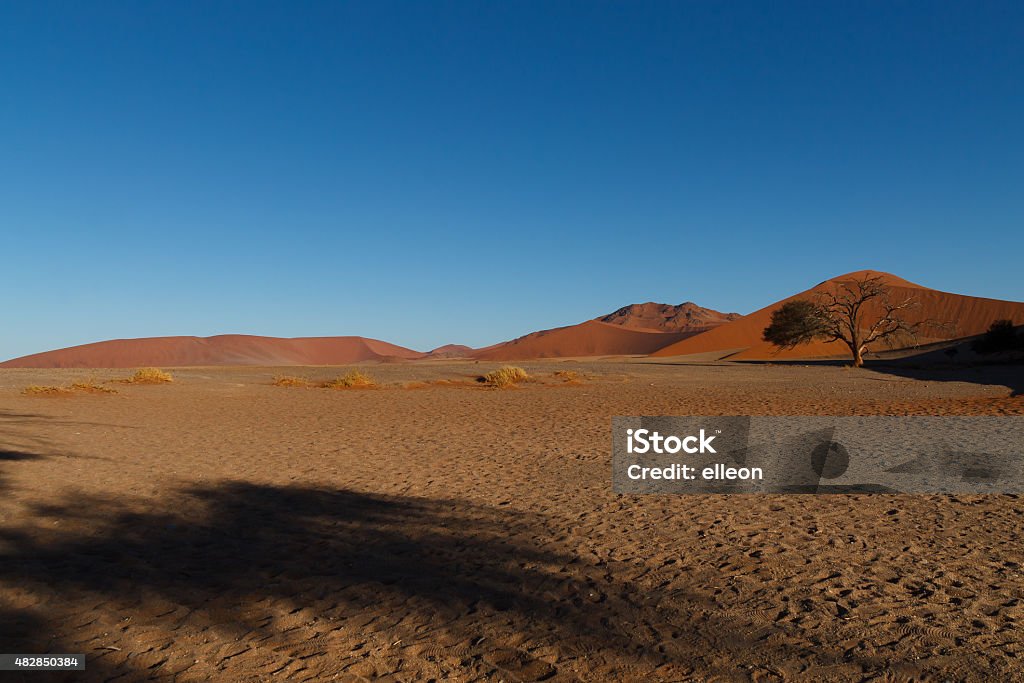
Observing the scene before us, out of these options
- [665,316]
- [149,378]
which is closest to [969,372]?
[149,378]

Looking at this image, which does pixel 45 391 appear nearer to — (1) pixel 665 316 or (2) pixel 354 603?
(2) pixel 354 603

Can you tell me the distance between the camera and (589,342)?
127562mm

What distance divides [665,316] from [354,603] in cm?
17396

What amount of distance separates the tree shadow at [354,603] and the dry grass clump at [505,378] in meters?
20.4

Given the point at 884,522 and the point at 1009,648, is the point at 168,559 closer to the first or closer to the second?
the point at 1009,648

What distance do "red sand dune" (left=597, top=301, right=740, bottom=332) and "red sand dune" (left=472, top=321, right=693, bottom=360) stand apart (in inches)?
1068

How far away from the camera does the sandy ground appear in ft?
11.5

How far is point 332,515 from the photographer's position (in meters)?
6.61

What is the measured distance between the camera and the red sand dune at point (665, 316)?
532 feet

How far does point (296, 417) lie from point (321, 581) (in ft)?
39.1

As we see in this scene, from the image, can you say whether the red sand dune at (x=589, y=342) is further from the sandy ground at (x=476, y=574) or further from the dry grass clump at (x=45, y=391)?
the sandy ground at (x=476, y=574)

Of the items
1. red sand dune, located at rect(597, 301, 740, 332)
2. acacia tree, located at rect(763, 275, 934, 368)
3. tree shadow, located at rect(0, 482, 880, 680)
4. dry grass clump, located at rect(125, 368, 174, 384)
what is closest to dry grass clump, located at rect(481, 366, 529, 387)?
dry grass clump, located at rect(125, 368, 174, 384)

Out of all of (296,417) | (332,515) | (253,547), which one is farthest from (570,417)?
(253,547)

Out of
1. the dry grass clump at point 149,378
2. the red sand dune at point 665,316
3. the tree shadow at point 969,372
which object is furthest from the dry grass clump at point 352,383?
the red sand dune at point 665,316
